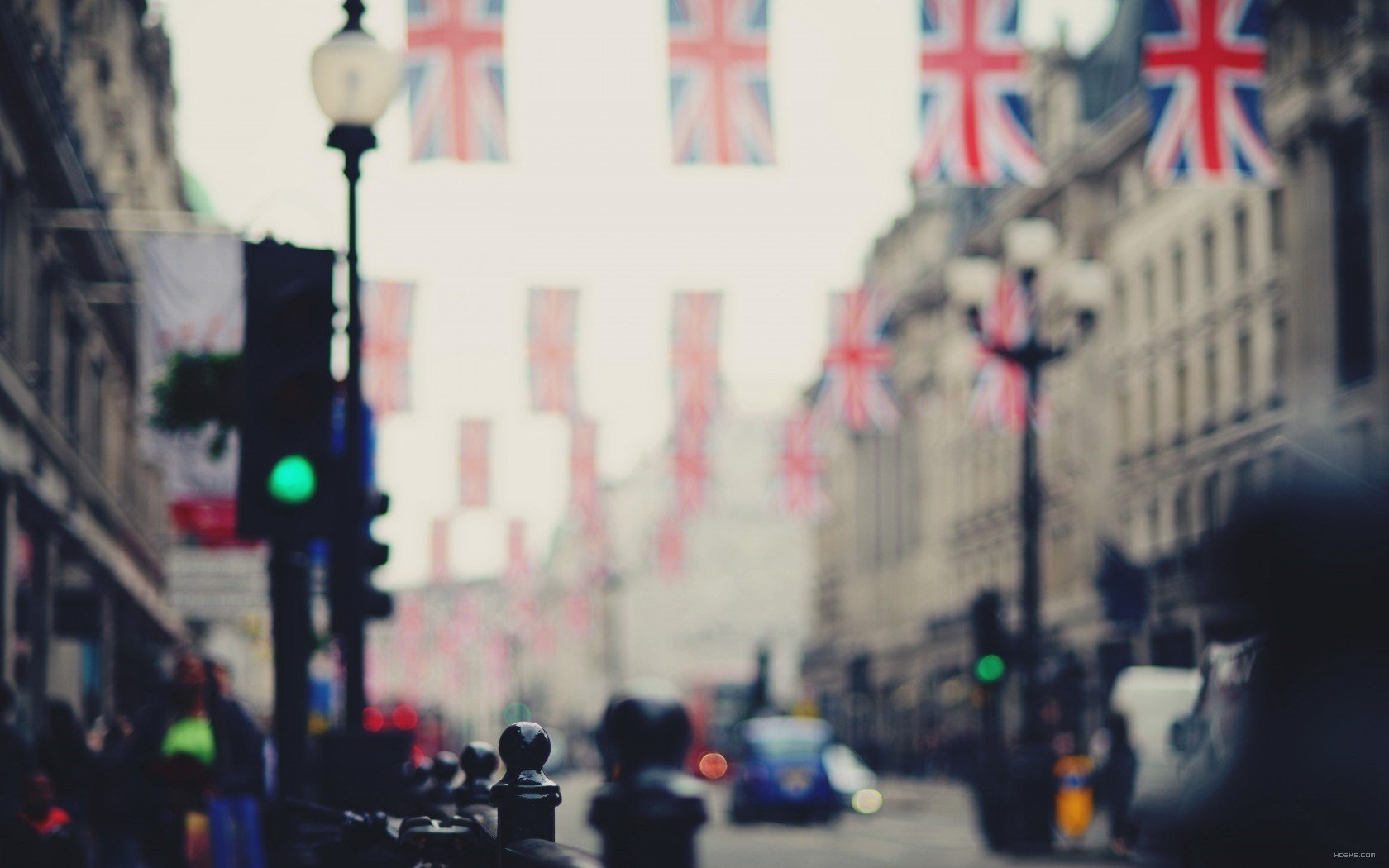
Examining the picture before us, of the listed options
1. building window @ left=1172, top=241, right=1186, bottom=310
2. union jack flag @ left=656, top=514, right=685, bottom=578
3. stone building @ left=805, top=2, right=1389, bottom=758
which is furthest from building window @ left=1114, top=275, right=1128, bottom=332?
union jack flag @ left=656, top=514, right=685, bottom=578

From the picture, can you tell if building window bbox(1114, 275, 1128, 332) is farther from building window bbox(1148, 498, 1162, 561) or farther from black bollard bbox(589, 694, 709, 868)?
black bollard bbox(589, 694, 709, 868)

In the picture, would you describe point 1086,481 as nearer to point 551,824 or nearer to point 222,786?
point 222,786

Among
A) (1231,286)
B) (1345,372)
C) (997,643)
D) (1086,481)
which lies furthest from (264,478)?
(1086,481)

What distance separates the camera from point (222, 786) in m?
11.5

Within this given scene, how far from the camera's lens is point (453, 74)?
66.8 ft

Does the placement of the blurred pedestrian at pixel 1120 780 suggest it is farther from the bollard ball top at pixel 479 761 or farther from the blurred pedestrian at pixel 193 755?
the bollard ball top at pixel 479 761

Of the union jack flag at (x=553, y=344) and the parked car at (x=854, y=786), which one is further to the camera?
the parked car at (x=854, y=786)

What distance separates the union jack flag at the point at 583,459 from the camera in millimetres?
53125

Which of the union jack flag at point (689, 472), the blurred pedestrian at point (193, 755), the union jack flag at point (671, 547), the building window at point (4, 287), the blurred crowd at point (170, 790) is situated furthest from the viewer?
the union jack flag at point (671, 547)

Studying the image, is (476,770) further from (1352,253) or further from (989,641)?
(1352,253)

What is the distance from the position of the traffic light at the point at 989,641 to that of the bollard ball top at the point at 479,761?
62.0ft

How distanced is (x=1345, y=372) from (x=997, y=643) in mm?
20143

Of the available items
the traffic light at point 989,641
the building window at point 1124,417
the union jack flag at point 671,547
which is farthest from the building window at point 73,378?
the union jack flag at point 671,547

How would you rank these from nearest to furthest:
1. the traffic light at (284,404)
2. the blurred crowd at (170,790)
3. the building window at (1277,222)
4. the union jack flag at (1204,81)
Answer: the traffic light at (284,404), the blurred crowd at (170,790), the union jack flag at (1204,81), the building window at (1277,222)
